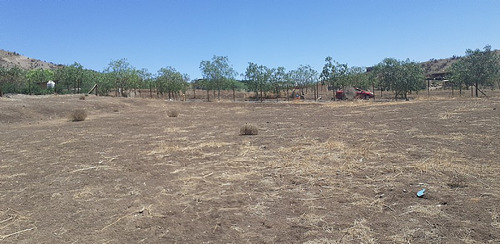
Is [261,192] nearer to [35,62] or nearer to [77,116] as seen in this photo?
[77,116]

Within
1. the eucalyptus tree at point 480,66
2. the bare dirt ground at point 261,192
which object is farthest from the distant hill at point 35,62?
the bare dirt ground at point 261,192

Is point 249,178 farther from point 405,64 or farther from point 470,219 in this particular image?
point 405,64

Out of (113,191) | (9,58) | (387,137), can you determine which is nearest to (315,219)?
(113,191)

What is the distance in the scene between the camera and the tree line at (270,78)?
36.8 m

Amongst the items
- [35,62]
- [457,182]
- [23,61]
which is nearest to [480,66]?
[457,182]

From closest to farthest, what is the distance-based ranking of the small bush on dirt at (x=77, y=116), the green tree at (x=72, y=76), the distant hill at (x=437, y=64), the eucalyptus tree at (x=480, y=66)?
1. the small bush on dirt at (x=77, y=116)
2. the eucalyptus tree at (x=480, y=66)
3. the green tree at (x=72, y=76)
4. the distant hill at (x=437, y=64)

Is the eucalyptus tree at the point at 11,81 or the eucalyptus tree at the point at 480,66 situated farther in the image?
the eucalyptus tree at the point at 11,81

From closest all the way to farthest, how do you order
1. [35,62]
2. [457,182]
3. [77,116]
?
[457,182]
[77,116]
[35,62]

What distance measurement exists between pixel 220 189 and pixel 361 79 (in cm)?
5440

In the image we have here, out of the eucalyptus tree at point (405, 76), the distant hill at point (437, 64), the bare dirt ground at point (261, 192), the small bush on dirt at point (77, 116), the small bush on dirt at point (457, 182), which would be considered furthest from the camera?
the distant hill at point (437, 64)

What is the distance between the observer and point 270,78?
5138cm

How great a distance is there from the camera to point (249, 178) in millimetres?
5598

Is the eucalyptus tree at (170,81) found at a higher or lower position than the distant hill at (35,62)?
lower

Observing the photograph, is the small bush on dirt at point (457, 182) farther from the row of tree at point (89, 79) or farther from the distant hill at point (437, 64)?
the distant hill at point (437, 64)
